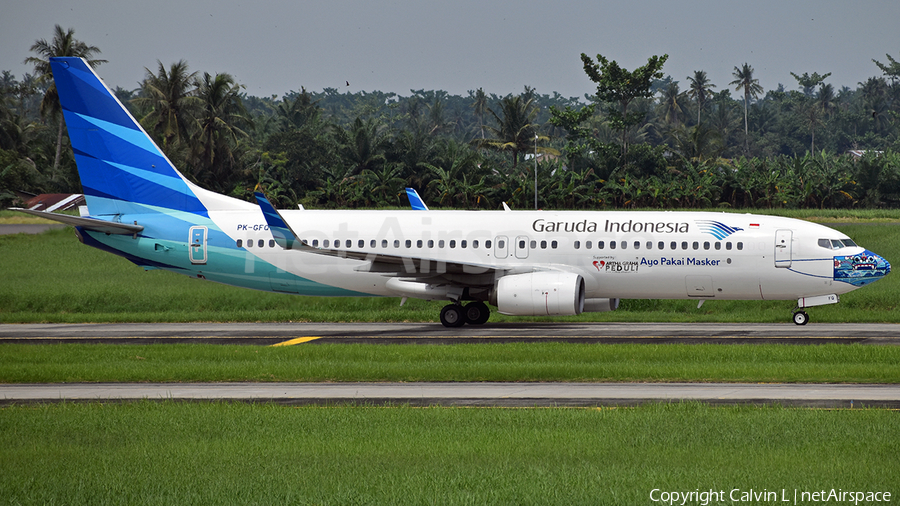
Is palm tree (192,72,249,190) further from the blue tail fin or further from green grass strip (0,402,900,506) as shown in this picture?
green grass strip (0,402,900,506)

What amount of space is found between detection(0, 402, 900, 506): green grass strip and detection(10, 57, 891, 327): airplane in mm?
13671

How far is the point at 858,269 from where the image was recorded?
95.2ft

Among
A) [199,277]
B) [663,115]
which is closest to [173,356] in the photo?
[199,277]

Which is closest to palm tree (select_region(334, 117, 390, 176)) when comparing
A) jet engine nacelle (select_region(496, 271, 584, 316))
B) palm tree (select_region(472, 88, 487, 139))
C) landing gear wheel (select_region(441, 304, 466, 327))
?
landing gear wheel (select_region(441, 304, 466, 327))

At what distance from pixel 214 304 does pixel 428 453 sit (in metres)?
26.1

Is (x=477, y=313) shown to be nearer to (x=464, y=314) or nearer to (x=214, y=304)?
(x=464, y=314)

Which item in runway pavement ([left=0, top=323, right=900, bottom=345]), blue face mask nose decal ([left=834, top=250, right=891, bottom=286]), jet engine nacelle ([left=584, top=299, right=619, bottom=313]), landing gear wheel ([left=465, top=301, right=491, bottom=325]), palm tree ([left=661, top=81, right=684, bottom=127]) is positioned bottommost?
runway pavement ([left=0, top=323, right=900, bottom=345])

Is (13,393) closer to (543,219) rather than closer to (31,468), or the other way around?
(31,468)

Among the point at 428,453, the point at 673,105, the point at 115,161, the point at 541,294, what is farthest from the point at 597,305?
the point at 673,105

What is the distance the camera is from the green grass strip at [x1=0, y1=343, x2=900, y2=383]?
19828mm

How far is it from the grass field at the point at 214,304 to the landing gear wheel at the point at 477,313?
2.00 metres

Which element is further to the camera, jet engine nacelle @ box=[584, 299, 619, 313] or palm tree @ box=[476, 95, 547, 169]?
palm tree @ box=[476, 95, 547, 169]

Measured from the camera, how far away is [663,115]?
159750 mm

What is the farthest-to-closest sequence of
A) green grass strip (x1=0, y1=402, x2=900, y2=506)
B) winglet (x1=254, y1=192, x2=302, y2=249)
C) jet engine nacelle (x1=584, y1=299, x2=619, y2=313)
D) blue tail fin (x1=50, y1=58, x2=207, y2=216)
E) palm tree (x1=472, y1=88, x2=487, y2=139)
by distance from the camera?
palm tree (x1=472, y1=88, x2=487, y2=139)
blue tail fin (x1=50, y1=58, x2=207, y2=216)
jet engine nacelle (x1=584, y1=299, x2=619, y2=313)
winglet (x1=254, y1=192, x2=302, y2=249)
green grass strip (x1=0, y1=402, x2=900, y2=506)
